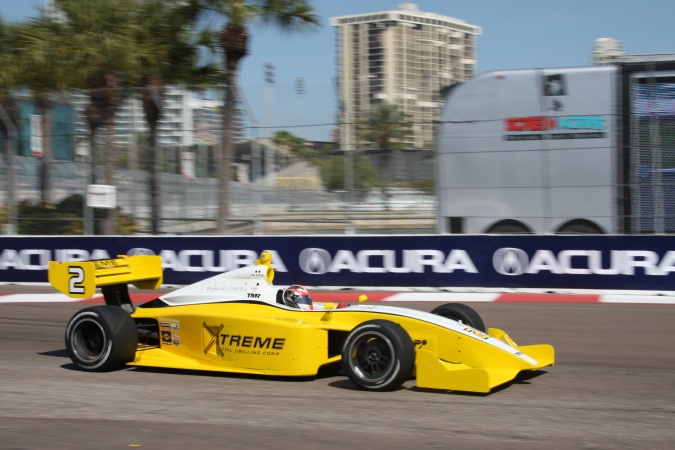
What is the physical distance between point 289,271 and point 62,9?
990 centimetres

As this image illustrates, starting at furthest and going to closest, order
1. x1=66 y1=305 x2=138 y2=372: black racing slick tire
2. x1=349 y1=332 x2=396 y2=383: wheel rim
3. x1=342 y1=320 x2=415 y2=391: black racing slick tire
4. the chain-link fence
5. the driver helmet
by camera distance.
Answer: the chain-link fence
x1=66 y1=305 x2=138 y2=372: black racing slick tire
the driver helmet
x1=349 y1=332 x2=396 y2=383: wheel rim
x1=342 y1=320 x2=415 y2=391: black racing slick tire

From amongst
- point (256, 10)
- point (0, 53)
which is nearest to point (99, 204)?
point (256, 10)

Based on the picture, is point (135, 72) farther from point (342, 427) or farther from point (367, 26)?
point (367, 26)

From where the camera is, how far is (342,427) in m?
5.55

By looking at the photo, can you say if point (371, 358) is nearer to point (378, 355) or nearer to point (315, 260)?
point (378, 355)

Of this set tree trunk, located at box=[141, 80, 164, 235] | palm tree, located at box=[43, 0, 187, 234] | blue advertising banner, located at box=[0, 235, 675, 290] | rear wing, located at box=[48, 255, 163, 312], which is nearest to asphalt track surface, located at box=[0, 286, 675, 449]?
rear wing, located at box=[48, 255, 163, 312]

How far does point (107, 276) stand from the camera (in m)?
7.89

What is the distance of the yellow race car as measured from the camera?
6.40m

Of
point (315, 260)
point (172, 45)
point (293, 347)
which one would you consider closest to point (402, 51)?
point (172, 45)

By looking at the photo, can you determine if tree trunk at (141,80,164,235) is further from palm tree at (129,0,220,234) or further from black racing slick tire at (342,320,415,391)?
black racing slick tire at (342,320,415,391)

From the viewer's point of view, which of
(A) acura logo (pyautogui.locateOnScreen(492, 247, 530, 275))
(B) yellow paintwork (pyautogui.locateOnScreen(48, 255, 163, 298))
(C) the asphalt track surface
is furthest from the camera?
(A) acura logo (pyautogui.locateOnScreen(492, 247, 530, 275))

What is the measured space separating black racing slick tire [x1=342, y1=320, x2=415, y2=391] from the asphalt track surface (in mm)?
134

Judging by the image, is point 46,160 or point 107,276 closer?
point 107,276

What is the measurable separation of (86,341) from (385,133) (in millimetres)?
8088
